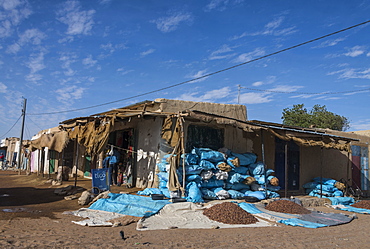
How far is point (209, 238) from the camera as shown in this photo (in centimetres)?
594

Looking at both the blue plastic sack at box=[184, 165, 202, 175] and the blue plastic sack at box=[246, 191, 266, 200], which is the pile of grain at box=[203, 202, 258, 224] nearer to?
the blue plastic sack at box=[184, 165, 202, 175]

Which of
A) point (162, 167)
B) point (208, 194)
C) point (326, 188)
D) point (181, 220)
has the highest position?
point (162, 167)

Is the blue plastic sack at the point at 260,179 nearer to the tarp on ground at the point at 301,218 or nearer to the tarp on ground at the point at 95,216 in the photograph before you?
the tarp on ground at the point at 301,218

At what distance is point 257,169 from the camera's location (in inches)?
433

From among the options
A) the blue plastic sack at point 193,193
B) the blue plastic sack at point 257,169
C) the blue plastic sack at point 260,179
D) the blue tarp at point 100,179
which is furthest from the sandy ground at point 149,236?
the blue plastic sack at point 257,169

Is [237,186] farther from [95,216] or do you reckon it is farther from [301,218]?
[95,216]

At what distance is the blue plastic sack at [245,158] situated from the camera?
1097cm

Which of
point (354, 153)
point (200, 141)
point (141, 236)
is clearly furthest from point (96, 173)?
point (354, 153)

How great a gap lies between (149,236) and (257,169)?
6123 mm

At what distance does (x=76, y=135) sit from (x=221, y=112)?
6.04 m

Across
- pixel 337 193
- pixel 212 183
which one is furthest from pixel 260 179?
pixel 337 193

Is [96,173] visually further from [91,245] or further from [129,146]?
[91,245]

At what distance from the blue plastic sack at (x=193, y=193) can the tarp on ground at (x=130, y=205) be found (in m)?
0.77

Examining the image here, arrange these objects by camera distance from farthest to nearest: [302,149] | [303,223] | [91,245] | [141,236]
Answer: [302,149] → [303,223] → [141,236] → [91,245]
